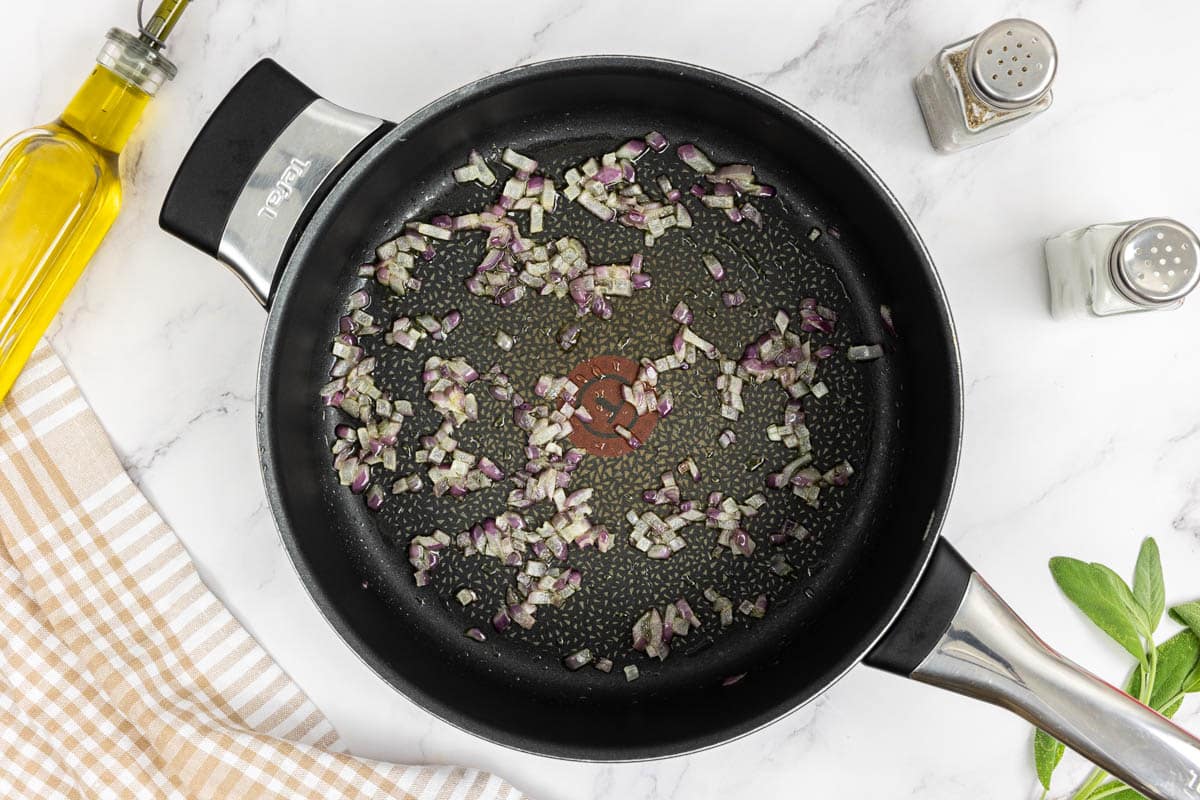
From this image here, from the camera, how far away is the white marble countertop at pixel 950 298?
923mm

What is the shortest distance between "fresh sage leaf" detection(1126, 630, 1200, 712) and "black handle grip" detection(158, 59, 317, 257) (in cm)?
109

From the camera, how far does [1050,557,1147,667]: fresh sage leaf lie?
0.91 m

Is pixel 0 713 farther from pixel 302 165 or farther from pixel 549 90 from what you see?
pixel 549 90

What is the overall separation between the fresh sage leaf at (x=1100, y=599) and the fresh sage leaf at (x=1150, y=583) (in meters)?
0.02

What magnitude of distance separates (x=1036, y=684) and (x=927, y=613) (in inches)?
4.3

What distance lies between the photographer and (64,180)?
0.89 metres

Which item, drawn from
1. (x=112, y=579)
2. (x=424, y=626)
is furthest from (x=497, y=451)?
(x=112, y=579)

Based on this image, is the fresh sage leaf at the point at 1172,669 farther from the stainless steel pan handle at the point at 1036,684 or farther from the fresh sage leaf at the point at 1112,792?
the stainless steel pan handle at the point at 1036,684

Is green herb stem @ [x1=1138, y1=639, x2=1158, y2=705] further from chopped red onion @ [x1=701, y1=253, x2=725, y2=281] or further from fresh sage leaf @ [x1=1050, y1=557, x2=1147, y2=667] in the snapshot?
chopped red onion @ [x1=701, y1=253, x2=725, y2=281]

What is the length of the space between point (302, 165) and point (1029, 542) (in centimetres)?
89

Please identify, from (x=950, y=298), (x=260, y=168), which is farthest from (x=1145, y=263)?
(x=260, y=168)

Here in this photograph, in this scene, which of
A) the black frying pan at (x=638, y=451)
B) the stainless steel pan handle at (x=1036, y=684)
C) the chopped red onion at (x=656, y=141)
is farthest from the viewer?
the chopped red onion at (x=656, y=141)

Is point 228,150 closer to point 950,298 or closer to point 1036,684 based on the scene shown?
point 950,298

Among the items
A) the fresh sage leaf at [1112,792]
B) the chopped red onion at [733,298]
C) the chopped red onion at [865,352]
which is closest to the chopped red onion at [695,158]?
the chopped red onion at [733,298]
